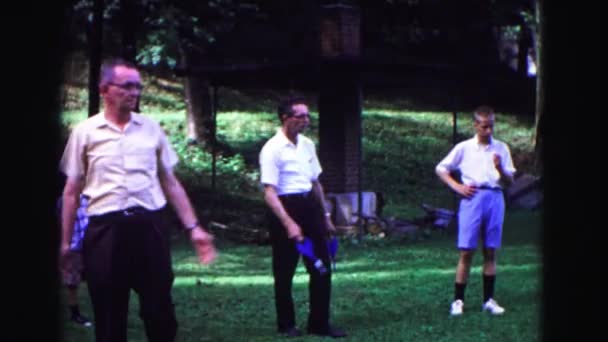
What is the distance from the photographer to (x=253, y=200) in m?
28.3

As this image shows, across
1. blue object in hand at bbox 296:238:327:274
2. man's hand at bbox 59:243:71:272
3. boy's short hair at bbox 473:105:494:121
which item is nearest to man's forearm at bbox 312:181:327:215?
blue object in hand at bbox 296:238:327:274

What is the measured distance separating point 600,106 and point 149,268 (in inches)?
124

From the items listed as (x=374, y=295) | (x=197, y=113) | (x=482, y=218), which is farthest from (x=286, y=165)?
(x=197, y=113)

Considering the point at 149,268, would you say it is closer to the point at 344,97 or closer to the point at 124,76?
the point at 124,76

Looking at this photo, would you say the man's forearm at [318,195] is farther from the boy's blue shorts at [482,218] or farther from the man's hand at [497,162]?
the man's hand at [497,162]

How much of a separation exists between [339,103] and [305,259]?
47.1 ft

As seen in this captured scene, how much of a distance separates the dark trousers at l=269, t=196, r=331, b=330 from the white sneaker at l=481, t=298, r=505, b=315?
1968mm

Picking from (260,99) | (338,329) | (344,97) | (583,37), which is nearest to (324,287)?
(338,329)

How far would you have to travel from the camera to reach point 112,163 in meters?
7.04

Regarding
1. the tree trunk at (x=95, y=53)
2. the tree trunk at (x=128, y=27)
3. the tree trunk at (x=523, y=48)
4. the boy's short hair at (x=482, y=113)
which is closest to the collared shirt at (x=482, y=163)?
the boy's short hair at (x=482, y=113)

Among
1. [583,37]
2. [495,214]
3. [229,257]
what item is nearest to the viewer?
[583,37]

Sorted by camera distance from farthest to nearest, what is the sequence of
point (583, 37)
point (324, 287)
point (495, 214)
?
point (495, 214)
point (324, 287)
point (583, 37)

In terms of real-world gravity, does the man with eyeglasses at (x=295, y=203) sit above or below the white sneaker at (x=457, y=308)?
above

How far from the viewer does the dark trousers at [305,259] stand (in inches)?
406
